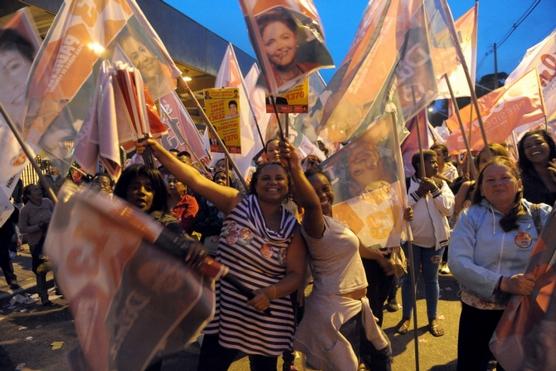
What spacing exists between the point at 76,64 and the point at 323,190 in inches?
89.9

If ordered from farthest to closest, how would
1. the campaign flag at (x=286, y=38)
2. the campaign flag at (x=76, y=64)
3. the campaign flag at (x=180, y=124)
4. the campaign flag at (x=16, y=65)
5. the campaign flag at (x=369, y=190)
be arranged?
1. the campaign flag at (x=180, y=124)
2. the campaign flag at (x=16, y=65)
3. the campaign flag at (x=76, y=64)
4. the campaign flag at (x=369, y=190)
5. the campaign flag at (x=286, y=38)

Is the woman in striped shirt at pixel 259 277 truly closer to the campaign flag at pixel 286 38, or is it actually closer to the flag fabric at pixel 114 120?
the campaign flag at pixel 286 38

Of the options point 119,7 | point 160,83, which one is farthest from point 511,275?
point 119,7

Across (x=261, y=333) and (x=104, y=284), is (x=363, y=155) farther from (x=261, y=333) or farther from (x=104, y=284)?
(x=104, y=284)

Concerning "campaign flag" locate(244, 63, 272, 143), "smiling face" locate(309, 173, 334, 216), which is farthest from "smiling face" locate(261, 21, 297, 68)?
"campaign flag" locate(244, 63, 272, 143)

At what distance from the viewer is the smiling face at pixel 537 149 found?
4.00 meters

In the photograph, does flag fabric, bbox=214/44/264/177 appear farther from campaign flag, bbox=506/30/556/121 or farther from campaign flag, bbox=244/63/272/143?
campaign flag, bbox=506/30/556/121

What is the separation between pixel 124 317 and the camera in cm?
190

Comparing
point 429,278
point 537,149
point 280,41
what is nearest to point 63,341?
point 429,278

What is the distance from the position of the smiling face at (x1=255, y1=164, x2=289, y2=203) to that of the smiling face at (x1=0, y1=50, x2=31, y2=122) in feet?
8.03

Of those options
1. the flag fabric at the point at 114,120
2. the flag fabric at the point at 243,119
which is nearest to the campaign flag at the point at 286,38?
the flag fabric at the point at 114,120

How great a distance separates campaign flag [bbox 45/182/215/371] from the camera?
73.1 inches

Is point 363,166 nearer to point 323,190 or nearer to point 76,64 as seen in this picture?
point 323,190

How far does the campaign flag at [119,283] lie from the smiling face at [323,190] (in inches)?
54.1
